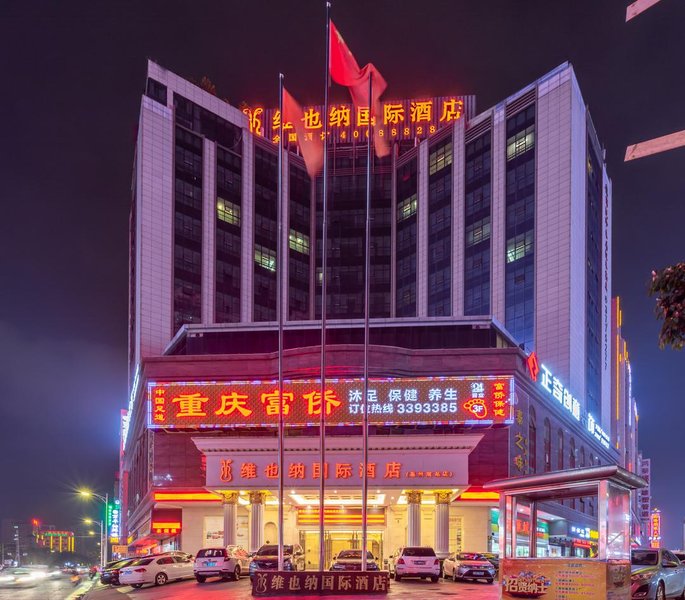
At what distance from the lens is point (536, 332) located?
282ft

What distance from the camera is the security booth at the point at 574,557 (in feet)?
54.4

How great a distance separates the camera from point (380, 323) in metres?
61.2

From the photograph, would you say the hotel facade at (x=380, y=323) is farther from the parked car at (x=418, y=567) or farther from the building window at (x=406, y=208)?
the parked car at (x=418, y=567)

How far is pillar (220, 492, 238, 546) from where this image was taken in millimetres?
50756

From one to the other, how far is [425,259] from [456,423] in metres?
52.5

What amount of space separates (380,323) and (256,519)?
17493mm

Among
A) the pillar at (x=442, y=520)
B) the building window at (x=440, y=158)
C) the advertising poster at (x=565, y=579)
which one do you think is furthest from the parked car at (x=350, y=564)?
the building window at (x=440, y=158)

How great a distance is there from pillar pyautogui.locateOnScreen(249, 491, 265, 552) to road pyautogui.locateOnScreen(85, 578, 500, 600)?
11636mm

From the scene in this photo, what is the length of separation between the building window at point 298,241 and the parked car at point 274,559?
7159cm

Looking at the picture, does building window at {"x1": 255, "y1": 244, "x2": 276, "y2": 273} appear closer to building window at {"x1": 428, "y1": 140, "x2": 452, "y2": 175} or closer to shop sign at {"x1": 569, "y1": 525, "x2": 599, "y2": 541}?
building window at {"x1": 428, "y1": 140, "x2": 452, "y2": 175}

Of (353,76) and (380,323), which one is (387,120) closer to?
(380,323)

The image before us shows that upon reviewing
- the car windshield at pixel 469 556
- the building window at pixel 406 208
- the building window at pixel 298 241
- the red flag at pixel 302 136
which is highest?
the building window at pixel 406 208

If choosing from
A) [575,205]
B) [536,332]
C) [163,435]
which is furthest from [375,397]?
[575,205]

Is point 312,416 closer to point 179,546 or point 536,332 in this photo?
point 179,546
